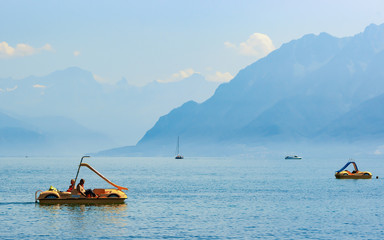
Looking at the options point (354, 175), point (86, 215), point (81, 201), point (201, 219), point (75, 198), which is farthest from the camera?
point (354, 175)

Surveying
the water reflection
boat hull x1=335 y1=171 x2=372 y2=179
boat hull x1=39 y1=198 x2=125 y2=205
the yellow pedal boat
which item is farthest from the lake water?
boat hull x1=335 y1=171 x2=372 y2=179

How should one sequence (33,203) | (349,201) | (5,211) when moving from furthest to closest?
(349,201) → (33,203) → (5,211)

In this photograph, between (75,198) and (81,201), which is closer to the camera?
(81,201)

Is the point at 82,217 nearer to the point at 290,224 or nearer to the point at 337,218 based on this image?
the point at 290,224

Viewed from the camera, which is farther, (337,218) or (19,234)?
(337,218)

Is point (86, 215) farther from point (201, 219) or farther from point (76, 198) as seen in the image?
point (201, 219)

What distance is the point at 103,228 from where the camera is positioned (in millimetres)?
59000

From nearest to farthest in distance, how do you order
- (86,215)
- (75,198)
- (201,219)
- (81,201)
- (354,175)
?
(201,219), (86,215), (81,201), (75,198), (354,175)

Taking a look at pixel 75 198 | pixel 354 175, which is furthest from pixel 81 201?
pixel 354 175

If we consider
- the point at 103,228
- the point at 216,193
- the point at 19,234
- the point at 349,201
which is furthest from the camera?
the point at 216,193

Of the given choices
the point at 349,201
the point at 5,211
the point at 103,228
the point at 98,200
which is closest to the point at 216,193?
the point at 349,201

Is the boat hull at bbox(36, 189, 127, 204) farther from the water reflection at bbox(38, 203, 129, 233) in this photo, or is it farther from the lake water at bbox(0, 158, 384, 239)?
the lake water at bbox(0, 158, 384, 239)

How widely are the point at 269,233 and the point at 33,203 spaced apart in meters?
38.3

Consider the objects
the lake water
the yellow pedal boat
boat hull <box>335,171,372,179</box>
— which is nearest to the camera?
the lake water
